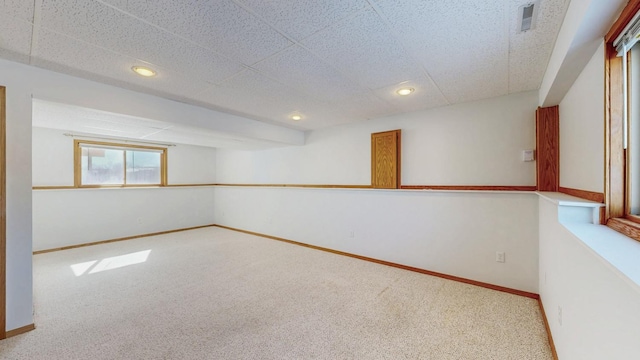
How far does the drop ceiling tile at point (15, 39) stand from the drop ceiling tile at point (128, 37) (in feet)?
0.49

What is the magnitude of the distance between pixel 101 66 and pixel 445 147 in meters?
3.64

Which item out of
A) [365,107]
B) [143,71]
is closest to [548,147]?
[365,107]

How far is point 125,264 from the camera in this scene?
360 cm

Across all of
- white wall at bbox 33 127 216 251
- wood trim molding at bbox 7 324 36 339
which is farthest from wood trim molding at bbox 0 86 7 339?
white wall at bbox 33 127 216 251

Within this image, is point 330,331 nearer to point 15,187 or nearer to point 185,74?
point 185,74

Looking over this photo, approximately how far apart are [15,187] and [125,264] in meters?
2.03

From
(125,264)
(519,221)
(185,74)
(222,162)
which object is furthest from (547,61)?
(222,162)

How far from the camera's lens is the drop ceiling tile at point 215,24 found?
133cm

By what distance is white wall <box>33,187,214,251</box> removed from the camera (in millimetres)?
4168

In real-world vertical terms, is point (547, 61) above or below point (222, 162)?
above

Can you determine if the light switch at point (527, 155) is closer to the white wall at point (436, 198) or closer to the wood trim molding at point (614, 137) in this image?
the white wall at point (436, 198)

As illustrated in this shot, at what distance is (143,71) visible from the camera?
6.97 feet

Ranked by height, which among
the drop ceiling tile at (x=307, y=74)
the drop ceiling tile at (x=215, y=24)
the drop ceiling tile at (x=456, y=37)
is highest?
the drop ceiling tile at (x=456, y=37)

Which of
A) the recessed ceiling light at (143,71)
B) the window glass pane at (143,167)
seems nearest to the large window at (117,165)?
the window glass pane at (143,167)
